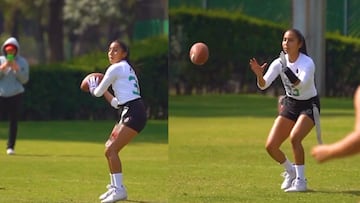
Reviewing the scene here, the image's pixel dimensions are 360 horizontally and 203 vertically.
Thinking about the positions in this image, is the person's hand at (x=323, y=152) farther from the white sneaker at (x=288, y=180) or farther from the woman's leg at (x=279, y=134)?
the white sneaker at (x=288, y=180)

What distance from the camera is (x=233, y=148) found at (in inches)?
789

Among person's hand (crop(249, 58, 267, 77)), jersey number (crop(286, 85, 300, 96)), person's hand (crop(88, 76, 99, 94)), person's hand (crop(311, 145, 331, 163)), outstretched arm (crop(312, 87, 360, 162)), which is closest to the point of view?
outstretched arm (crop(312, 87, 360, 162))

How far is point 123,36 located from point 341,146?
5572 cm

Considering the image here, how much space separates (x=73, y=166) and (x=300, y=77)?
18.1 ft

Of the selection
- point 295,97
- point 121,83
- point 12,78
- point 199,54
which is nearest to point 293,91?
point 295,97

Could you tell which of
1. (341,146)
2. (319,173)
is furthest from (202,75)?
(341,146)

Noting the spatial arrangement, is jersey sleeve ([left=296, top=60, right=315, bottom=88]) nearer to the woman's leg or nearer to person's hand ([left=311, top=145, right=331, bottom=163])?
the woman's leg

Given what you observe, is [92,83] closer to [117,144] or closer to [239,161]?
[117,144]

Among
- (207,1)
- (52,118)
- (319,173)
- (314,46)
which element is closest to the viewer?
(319,173)

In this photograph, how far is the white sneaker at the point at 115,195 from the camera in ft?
41.9

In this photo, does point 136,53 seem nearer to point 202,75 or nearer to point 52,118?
point 52,118

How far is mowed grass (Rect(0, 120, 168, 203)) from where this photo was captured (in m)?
13.9

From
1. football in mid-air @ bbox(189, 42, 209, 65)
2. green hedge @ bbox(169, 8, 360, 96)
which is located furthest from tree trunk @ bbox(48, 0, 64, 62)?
football in mid-air @ bbox(189, 42, 209, 65)

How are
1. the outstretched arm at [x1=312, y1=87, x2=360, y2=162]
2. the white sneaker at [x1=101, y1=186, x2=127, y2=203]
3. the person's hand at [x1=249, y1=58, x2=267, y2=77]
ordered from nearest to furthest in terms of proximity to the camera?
the outstretched arm at [x1=312, y1=87, x2=360, y2=162]
the white sneaker at [x1=101, y1=186, x2=127, y2=203]
the person's hand at [x1=249, y1=58, x2=267, y2=77]
